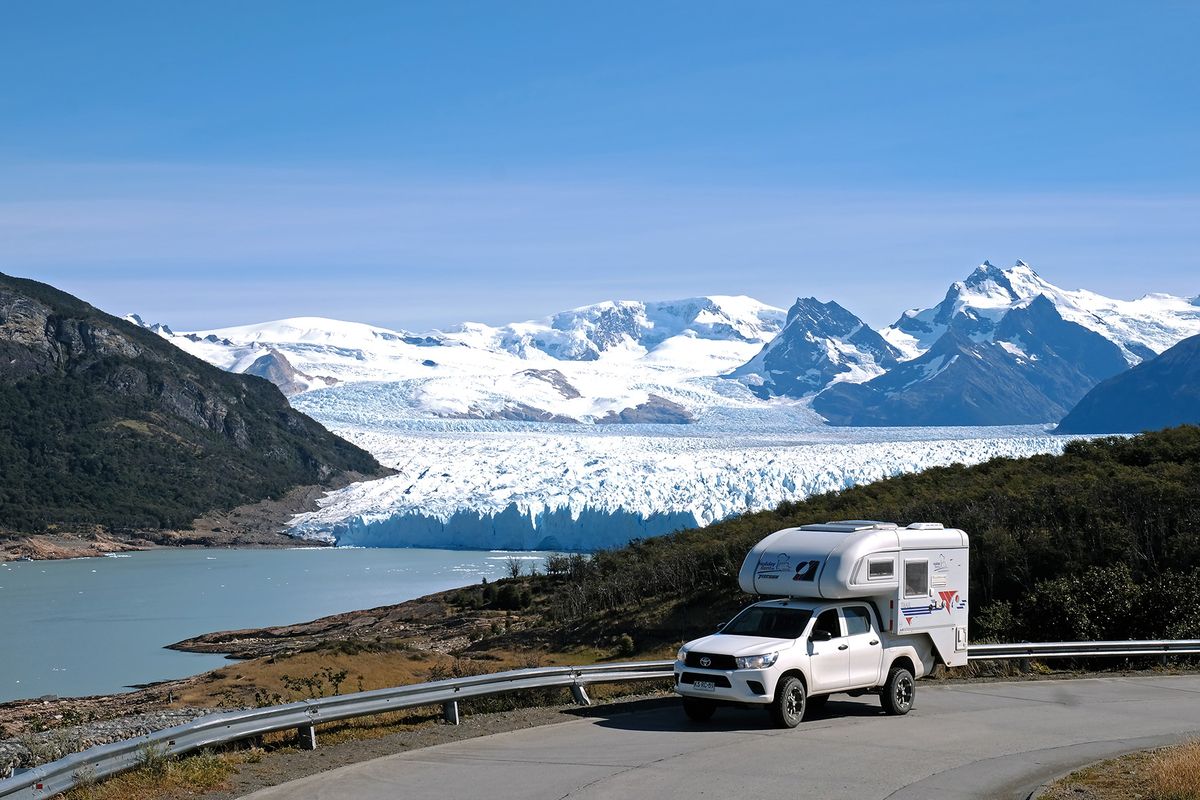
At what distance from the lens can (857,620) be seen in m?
14.2

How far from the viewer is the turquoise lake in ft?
130

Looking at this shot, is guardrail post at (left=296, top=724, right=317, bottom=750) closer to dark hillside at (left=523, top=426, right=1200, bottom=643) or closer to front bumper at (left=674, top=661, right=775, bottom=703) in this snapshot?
front bumper at (left=674, top=661, right=775, bottom=703)

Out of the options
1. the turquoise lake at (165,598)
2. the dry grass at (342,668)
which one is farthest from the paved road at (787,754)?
the turquoise lake at (165,598)

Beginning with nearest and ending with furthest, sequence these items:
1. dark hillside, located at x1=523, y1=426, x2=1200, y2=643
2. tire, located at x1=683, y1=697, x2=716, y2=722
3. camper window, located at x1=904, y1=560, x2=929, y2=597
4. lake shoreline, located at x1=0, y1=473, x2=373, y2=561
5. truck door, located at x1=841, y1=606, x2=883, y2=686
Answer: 1. tire, located at x1=683, y1=697, x2=716, y2=722
2. truck door, located at x1=841, y1=606, x2=883, y2=686
3. camper window, located at x1=904, y1=560, x2=929, y2=597
4. dark hillside, located at x1=523, y1=426, x2=1200, y2=643
5. lake shoreline, located at x1=0, y1=473, x2=373, y2=561

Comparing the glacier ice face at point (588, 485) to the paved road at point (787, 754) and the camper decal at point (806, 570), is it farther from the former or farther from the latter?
the camper decal at point (806, 570)

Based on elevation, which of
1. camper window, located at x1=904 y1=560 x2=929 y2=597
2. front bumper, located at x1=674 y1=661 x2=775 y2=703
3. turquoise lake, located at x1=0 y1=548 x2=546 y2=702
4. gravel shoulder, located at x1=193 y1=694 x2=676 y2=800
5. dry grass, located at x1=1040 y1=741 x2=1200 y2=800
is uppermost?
camper window, located at x1=904 y1=560 x2=929 y2=597

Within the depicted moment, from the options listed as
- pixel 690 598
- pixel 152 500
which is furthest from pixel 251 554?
pixel 690 598

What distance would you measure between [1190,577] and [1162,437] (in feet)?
59.8

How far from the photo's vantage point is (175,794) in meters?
10.2

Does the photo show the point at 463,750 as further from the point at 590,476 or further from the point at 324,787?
the point at 590,476

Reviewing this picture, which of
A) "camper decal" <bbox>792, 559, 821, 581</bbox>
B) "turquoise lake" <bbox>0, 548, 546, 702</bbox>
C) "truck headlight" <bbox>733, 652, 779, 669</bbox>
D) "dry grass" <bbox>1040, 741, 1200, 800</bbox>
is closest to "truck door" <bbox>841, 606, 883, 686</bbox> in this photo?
"camper decal" <bbox>792, 559, 821, 581</bbox>

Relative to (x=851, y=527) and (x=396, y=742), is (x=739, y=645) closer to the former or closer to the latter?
(x=851, y=527)

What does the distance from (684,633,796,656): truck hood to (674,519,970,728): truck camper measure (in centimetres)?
1

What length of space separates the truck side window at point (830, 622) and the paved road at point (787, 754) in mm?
968
